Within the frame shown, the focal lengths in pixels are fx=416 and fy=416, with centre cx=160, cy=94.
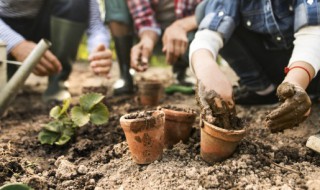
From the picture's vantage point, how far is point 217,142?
165 centimetres

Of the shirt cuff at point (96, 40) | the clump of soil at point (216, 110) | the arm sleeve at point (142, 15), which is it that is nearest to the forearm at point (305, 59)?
the clump of soil at point (216, 110)

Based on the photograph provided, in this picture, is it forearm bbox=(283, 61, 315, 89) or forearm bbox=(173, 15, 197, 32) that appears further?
forearm bbox=(173, 15, 197, 32)

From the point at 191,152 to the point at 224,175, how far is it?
0.94ft

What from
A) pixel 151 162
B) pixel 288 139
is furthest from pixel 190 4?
pixel 151 162

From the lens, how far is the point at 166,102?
Answer: 300cm

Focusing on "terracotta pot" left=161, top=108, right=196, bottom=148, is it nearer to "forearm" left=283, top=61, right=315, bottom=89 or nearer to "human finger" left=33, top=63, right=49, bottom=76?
"forearm" left=283, top=61, right=315, bottom=89

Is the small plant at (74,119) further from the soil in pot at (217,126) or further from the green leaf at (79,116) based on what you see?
the soil in pot at (217,126)

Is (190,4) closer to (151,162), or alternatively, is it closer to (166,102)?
(166,102)

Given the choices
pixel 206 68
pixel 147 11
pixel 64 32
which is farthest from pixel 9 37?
pixel 206 68

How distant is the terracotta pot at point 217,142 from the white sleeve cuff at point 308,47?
43 cm

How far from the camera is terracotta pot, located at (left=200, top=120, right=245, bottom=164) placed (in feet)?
5.24

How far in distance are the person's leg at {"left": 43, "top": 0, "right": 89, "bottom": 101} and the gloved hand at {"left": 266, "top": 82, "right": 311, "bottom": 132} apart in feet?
6.36

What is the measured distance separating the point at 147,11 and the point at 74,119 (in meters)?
1.30

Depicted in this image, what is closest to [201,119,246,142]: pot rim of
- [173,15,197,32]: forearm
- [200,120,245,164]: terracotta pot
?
[200,120,245,164]: terracotta pot
